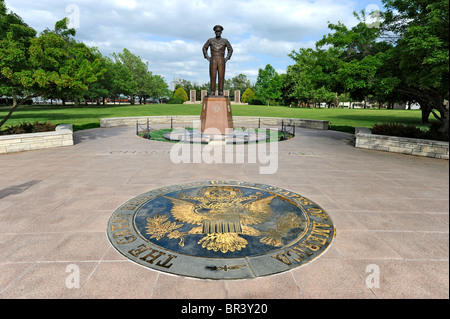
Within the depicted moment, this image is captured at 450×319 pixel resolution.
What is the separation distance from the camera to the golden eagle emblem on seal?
13.2 ft

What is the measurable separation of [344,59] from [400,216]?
10.9 meters

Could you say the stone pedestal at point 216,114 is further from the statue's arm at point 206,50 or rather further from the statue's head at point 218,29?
the statue's head at point 218,29

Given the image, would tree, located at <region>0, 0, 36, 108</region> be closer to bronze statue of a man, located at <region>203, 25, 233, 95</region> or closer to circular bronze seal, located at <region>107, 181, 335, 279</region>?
bronze statue of a man, located at <region>203, 25, 233, 95</region>

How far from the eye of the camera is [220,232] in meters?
4.26

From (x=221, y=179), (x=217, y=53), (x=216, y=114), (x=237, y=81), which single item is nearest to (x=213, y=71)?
(x=217, y=53)

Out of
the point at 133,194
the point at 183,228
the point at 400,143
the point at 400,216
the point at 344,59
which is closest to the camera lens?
the point at 183,228

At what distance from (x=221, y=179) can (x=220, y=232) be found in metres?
3.09

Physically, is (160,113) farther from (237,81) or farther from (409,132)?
(237,81)

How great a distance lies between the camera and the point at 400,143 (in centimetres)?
1153

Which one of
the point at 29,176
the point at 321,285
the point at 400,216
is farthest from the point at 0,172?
the point at 400,216

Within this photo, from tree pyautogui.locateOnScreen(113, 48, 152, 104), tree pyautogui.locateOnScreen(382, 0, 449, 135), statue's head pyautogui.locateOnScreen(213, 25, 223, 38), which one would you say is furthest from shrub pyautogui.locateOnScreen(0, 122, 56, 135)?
tree pyautogui.locateOnScreen(113, 48, 152, 104)

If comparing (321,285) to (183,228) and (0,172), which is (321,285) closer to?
(183,228)

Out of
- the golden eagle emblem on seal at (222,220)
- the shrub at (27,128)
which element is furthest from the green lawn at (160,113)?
the golden eagle emblem on seal at (222,220)

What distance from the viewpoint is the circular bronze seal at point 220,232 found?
3459 mm
